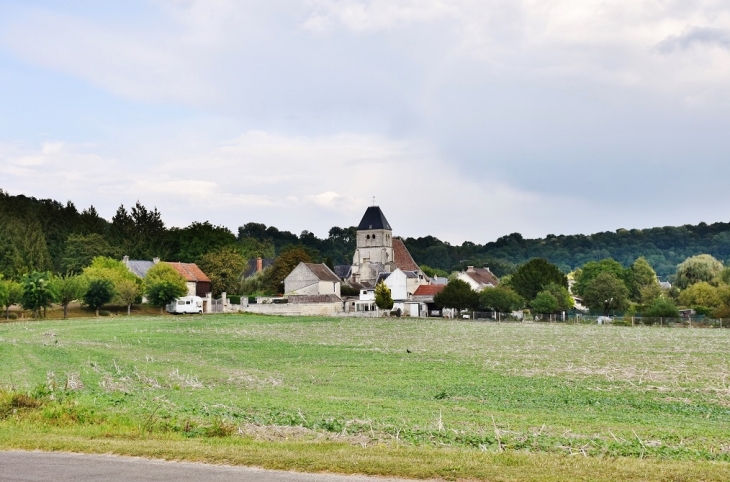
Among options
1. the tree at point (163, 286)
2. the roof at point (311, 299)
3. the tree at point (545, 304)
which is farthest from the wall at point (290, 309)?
the tree at point (545, 304)

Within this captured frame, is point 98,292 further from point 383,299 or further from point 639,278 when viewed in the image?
point 639,278

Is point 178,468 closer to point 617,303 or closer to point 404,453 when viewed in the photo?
point 404,453

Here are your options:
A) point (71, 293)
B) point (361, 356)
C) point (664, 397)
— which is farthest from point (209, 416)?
point (71, 293)

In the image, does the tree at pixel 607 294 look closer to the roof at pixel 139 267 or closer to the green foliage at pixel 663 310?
the green foliage at pixel 663 310

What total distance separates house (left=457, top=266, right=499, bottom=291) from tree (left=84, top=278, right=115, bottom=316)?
6345 cm

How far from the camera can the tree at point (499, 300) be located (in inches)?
4208

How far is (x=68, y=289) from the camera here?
90562 millimetres

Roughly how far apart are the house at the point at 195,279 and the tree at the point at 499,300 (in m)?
45.1

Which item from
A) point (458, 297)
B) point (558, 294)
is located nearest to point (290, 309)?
point (458, 297)

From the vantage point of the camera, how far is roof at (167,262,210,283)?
392 feet

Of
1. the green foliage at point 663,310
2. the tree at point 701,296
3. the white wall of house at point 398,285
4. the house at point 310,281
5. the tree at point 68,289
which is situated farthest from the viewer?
the white wall of house at point 398,285

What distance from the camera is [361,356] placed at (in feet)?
130

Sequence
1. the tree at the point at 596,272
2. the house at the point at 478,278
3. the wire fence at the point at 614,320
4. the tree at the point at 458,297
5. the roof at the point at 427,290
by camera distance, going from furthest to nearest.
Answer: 1. the house at the point at 478,278
2. the tree at the point at 596,272
3. the roof at the point at 427,290
4. the tree at the point at 458,297
5. the wire fence at the point at 614,320

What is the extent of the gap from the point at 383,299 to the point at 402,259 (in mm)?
34732
